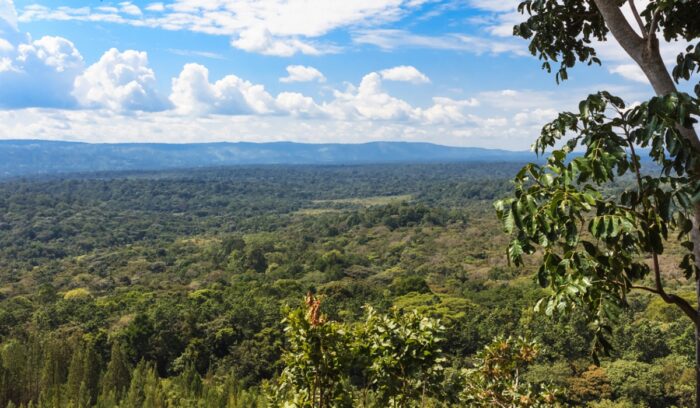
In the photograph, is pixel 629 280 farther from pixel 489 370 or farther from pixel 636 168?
pixel 489 370

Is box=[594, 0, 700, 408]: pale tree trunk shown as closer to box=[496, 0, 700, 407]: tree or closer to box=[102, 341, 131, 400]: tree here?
box=[496, 0, 700, 407]: tree

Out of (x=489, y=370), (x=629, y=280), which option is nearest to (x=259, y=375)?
(x=489, y=370)

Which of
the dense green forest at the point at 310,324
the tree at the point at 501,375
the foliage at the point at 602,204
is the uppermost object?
the foliage at the point at 602,204

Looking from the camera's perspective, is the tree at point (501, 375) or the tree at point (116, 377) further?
the tree at point (116, 377)

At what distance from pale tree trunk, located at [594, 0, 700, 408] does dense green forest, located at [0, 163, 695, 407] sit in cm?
62

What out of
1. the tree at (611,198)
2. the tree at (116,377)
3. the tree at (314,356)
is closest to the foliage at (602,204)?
the tree at (611,198)

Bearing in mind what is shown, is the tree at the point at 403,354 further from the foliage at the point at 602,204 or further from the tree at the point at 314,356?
the foliage at the point at 602,204

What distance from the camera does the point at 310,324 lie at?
476 cm

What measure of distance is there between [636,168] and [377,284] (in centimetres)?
5454

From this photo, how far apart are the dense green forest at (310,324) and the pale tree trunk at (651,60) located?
62 cm

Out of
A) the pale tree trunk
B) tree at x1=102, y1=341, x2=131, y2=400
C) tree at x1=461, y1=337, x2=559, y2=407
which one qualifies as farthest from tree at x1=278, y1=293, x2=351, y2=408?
tree at x1=102, y1=341, x2=131, y2=400

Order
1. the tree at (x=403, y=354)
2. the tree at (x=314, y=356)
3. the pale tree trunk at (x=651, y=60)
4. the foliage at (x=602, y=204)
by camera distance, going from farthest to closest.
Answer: the tree at (x=403, y=354) < the tree at (x=314, y=356) < the pale tree trunk at (x=651, y=60) < the foliage at (x=602, y=204)

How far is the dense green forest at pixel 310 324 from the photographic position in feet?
18.3

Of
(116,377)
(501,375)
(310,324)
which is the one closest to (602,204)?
(310,324)
